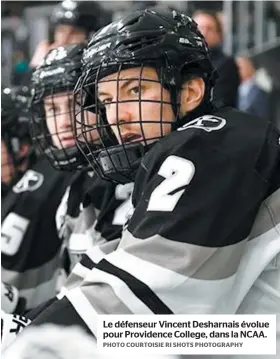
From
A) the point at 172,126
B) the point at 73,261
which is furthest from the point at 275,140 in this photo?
the point at 73,261

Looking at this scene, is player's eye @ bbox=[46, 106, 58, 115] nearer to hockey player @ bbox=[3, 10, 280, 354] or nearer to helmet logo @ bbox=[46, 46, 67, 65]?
helmet logo @ bbox=[46, 46, 67, 65]

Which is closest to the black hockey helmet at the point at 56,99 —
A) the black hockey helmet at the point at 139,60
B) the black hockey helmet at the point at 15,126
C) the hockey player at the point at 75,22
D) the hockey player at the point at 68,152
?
the hockey player at the point at 68,152

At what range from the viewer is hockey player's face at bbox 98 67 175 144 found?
2.98 feet

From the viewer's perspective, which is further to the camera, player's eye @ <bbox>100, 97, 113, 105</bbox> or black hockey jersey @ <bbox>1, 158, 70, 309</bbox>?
black hockey jersey @ <bbox>1, 158, 70, 309</bbox>

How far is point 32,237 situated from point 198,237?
0.61m

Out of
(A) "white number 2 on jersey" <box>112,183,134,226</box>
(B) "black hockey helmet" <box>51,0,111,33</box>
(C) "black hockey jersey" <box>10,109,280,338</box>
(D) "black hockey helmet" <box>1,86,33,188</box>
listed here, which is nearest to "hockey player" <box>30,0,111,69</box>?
(B) "black hockey helmet" <box>51,0,111,33</box>

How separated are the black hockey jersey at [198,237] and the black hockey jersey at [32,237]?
0.48m

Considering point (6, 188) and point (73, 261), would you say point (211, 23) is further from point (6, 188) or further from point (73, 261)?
point (73, 261)

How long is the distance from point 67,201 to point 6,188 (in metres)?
0.24

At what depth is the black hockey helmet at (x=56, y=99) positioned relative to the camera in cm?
118

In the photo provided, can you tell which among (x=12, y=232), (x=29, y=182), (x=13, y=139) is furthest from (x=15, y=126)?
(x=12, y=232)

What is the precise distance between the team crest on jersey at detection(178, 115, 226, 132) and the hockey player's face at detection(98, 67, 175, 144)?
64 mm

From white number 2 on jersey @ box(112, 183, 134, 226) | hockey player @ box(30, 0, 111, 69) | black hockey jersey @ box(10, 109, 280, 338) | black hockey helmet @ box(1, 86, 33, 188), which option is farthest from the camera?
hockey player @ box(30, 0, 111, 69)

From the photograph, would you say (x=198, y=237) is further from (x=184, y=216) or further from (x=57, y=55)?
(x=57, y=55)
